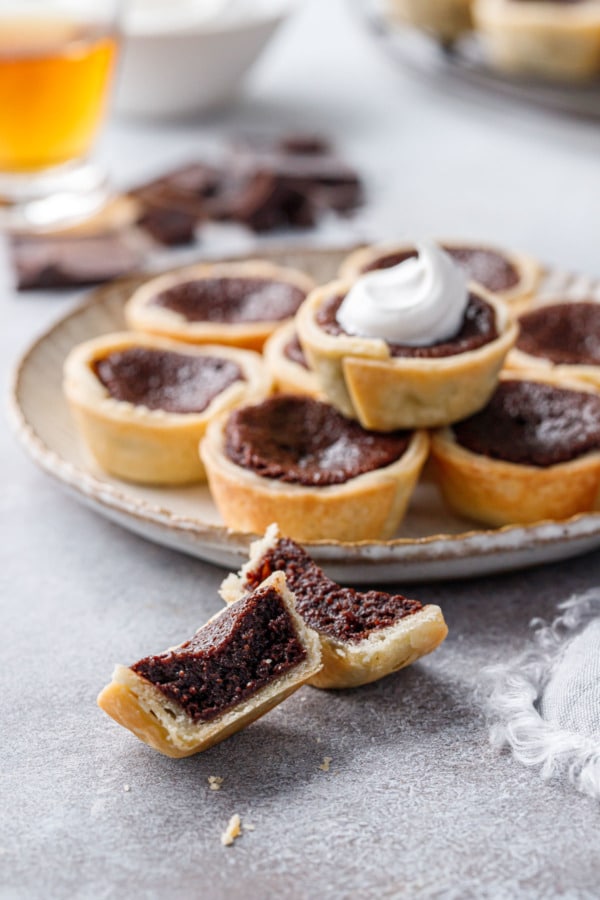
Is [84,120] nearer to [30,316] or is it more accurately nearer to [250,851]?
[30,316]

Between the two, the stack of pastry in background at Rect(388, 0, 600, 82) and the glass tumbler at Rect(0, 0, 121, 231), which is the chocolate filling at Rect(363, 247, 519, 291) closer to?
the glass tumbler at Rect(0, 0, 121, 231)

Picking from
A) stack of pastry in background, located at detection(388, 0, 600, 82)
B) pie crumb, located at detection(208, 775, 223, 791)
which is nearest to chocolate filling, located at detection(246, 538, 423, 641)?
pie crumb, located at detection(208, 775, 223, 791)

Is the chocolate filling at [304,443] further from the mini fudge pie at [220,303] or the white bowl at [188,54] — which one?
the white bowl at [188,54]

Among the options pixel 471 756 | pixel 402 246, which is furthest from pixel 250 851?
pixel 402 246

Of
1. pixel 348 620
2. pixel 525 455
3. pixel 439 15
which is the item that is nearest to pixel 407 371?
pixel 525 455

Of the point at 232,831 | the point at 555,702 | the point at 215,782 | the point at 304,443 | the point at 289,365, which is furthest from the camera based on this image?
the point at 289,365

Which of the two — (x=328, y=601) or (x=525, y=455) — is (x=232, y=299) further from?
(x=328, y=601)
